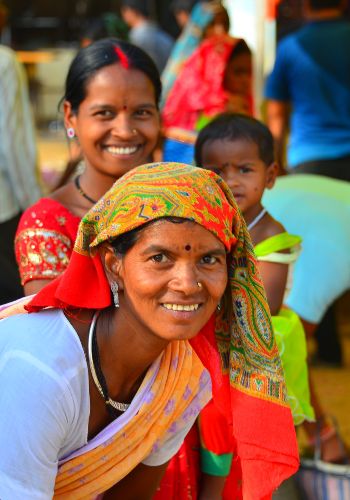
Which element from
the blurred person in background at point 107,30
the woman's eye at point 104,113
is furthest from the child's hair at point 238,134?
the blurred person in background at point 107,30

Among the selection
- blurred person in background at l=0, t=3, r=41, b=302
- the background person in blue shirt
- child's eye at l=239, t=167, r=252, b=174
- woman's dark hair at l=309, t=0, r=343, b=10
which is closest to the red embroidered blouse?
child's eye at l=239, t=167, r=252, b=174

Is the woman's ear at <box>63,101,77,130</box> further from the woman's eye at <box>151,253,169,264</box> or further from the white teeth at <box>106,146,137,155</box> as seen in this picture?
the woman's eye at <box>151,253,169,264</box>

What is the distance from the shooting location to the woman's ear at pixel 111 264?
7.24 feet

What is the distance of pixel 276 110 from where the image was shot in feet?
18.4

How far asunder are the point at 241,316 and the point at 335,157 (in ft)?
10.6

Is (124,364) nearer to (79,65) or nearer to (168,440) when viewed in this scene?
(168,440)

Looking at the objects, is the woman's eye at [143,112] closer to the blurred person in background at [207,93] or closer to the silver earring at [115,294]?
the silver earring at [115,294]

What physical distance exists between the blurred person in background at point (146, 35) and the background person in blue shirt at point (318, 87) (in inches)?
101

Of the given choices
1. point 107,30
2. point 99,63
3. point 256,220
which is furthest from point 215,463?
point 107,30

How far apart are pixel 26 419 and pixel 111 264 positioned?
0.42 meters

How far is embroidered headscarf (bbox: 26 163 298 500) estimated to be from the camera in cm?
212

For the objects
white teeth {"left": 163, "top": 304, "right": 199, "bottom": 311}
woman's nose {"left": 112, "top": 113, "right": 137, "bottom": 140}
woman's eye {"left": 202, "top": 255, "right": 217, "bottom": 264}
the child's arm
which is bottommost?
the child's arm

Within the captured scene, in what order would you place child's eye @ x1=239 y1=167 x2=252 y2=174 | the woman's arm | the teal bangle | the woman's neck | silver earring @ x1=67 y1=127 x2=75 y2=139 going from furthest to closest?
child's eye @ x1=239 y1=167 x2=252 y2=174, silver earring @ x1=67 y1=127 x2=75 y2=139, the teal bangle, the woman's arm, the woman's neck

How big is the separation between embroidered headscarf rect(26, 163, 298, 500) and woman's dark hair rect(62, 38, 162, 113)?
0.90 metres
